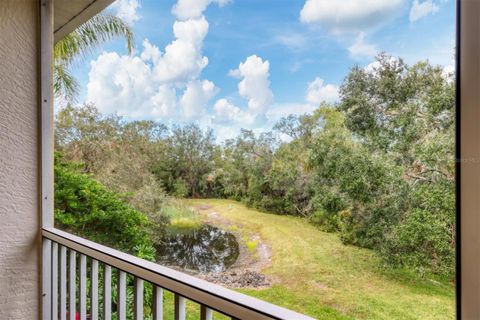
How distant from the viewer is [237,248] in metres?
1.62

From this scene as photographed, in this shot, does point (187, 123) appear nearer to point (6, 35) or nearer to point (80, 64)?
point (6, 35)

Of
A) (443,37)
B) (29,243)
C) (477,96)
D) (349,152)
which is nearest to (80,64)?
(29,243)

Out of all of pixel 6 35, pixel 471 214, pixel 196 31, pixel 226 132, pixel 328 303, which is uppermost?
pixel 196 31

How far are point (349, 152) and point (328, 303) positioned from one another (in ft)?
2.07

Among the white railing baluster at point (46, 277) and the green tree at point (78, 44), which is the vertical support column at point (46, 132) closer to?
the white railing baluster at point (46, 277)

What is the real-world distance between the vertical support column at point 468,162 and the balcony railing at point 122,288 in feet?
1.05

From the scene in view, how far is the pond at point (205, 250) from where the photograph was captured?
1.62m

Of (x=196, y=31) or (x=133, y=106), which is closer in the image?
(x=196, y=31)

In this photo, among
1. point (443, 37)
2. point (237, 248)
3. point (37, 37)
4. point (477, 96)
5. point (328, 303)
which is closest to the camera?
point (477, 96)

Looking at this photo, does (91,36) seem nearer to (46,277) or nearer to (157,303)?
(46,277)

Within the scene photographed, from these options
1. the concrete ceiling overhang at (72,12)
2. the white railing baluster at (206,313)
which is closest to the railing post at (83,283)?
the white railing baluster at (206,313)

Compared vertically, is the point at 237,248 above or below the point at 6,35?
below

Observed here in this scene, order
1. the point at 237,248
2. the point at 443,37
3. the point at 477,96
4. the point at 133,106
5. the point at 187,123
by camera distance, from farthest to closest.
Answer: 1. the point at 133,106
2. the point at 187,123
3. the point at 237,248
4. the point at 443,37
5. the point at 477,96

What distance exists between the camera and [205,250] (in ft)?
5.46
